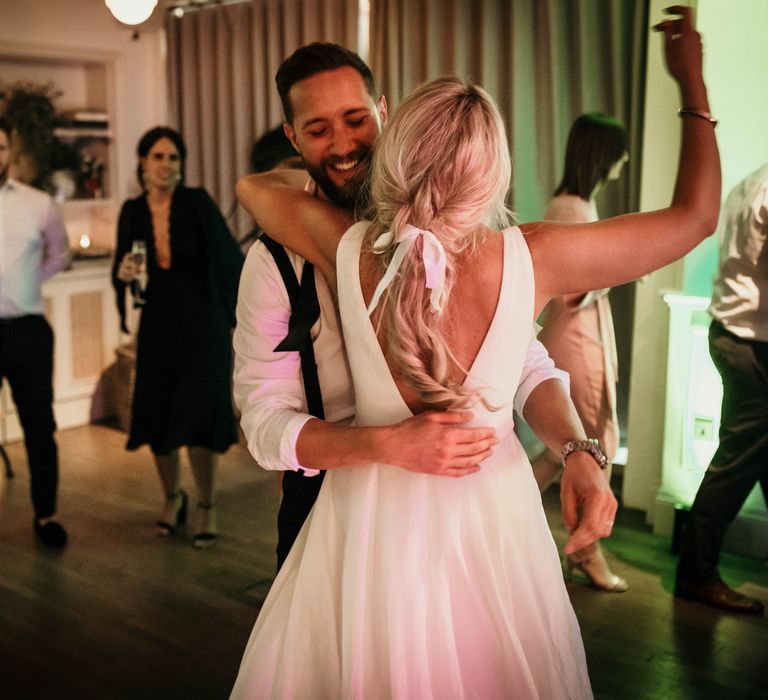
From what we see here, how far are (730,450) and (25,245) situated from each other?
2.82 metres

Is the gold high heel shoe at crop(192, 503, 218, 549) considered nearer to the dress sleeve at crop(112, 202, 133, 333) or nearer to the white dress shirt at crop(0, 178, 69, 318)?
the dress sleeve at crop(112, 202, 133, 333)

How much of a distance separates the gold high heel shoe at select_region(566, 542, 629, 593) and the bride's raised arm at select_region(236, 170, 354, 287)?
2.19 metres

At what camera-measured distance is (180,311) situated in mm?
3838

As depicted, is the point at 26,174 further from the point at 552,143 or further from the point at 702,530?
the point at 702,530

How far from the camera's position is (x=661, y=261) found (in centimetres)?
138

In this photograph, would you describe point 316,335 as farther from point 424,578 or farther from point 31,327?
point 31,327

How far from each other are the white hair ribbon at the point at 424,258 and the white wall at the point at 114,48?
15.2 feet

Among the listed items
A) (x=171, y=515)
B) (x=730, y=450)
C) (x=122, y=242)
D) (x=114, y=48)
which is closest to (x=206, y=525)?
(x=171, y=515)

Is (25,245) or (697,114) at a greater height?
(697,114)

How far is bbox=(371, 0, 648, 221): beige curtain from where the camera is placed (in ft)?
13.9

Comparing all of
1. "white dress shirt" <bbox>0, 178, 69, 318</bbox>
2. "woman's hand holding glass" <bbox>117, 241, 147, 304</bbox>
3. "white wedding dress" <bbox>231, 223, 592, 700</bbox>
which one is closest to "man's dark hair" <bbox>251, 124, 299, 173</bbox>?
"woman's hand holding glass" <bbox>117, 241, 147, 304</bbox>

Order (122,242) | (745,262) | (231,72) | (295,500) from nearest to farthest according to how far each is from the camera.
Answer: (295,500) < (745,262) < (122,242) < (231,72)

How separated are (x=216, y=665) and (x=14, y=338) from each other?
5.34 feet

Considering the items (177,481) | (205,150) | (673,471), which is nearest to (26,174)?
(205,150)
